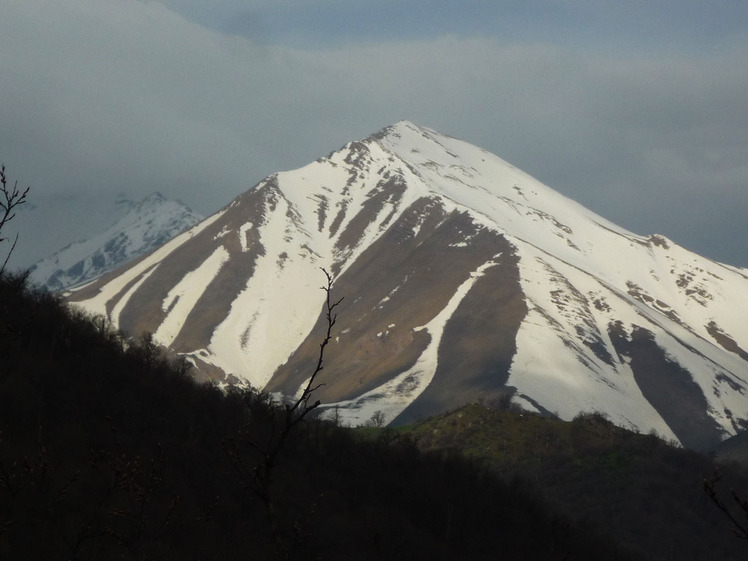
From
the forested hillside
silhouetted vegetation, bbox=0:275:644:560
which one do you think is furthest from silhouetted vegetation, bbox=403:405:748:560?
silhouetted vegetation, bbox=0:275:644:560

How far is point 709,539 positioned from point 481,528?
93.7 ft

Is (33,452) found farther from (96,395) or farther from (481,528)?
(481,528)

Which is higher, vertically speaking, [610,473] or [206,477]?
[610,473]

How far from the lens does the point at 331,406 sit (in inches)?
7195

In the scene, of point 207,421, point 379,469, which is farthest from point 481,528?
point 207,421

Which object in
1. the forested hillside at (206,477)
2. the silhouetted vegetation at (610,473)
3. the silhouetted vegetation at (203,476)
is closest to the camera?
the forested hillside at (206,477)

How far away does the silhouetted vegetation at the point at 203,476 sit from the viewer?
3678cm

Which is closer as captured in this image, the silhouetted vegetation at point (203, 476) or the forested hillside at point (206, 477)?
the forested hillside at point (206, 477)

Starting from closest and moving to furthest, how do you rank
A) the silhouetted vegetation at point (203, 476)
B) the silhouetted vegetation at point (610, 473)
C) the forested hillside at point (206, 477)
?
the forested hillside at point (206, 477)
the silhouetted vegetation at point (203, 476)
the silhouetted vegetation at point (610, 473)

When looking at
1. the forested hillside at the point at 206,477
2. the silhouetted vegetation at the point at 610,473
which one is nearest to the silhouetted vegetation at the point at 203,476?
the forested hillside at the point at 206,477

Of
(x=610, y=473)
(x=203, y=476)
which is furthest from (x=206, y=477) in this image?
(x=610, y=473)

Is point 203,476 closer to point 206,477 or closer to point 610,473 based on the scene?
point 206,477

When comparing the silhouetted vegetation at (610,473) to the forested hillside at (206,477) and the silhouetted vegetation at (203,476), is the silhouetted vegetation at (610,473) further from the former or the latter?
the silhouetted vegetation at (203,476)

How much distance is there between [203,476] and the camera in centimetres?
4625
